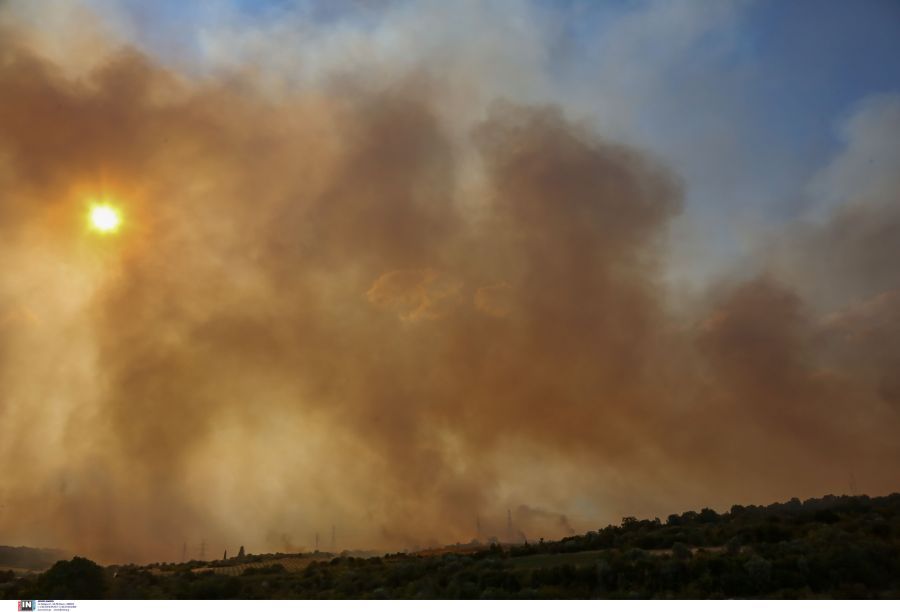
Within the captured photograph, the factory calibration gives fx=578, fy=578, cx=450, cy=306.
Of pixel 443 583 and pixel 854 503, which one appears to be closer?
pixel 443 583

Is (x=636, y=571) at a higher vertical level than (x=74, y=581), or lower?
higher

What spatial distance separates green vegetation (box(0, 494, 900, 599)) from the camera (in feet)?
69.7

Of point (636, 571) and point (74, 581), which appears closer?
point (636, 571)

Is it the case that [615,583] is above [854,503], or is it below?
below

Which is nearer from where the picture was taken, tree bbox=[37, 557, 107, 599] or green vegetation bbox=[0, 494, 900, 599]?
green vegetation bbox=[0, 494, 900, 599]

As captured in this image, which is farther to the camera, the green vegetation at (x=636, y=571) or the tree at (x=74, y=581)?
the tree at (x=74, y=581)

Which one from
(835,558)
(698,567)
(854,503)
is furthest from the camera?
(854,503)

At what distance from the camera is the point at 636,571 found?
2409 cm

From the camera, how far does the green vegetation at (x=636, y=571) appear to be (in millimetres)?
21234
